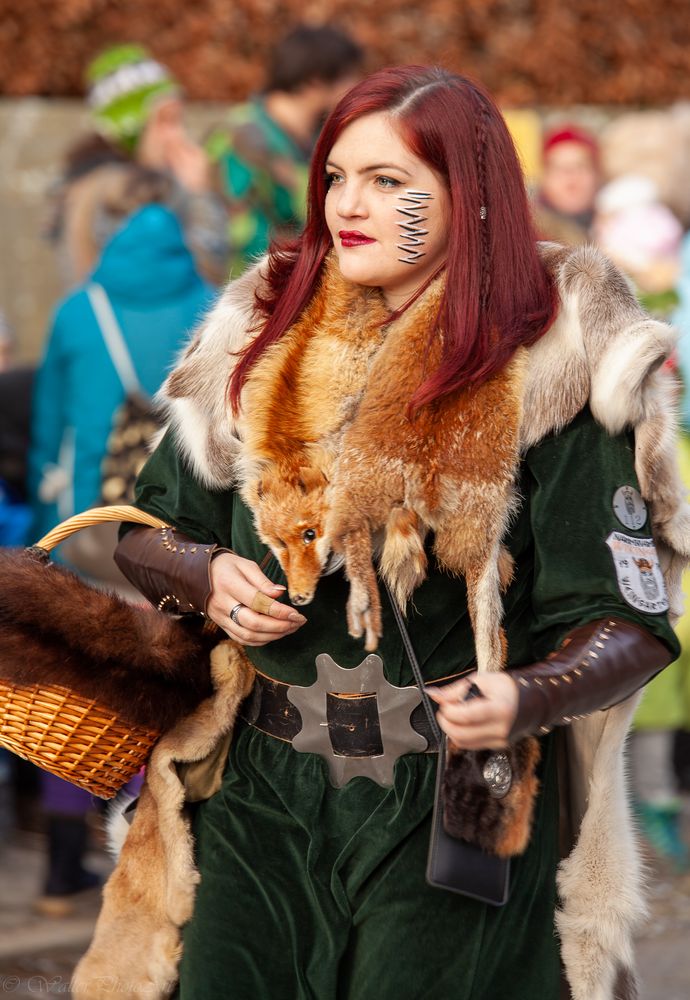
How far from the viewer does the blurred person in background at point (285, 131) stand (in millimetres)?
5676

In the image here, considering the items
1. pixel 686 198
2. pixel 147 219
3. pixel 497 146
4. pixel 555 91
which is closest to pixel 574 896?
pixel 497 146

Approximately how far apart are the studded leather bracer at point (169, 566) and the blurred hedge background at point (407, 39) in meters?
6.67

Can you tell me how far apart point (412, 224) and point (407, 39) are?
7.61m

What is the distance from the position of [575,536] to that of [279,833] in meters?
0.71

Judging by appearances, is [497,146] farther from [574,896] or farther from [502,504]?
[574,896]

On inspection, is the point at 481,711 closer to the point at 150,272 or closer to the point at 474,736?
the point at 474,736

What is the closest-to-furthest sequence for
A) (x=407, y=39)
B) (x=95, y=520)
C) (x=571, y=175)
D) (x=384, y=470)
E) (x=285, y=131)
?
(x=384, y=470) < (x=95, y=520) < (x=285, y=131) < (x=571, y=175) < (x=407, y=39)

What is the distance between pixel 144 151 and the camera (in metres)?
5.83

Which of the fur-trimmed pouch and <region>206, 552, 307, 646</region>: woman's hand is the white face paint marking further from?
the fur-trimmed pouch

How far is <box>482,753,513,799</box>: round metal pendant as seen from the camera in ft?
7.48

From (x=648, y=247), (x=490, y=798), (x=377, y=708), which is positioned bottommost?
(x=490, y=798)

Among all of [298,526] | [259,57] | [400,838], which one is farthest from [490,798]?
[259,57]

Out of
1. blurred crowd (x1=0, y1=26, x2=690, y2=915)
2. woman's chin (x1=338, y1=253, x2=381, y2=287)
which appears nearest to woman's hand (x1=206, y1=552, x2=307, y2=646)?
woman's chin (x1=338, y1=253, x2=381, y2=287)

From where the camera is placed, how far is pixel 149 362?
444 centimetres
